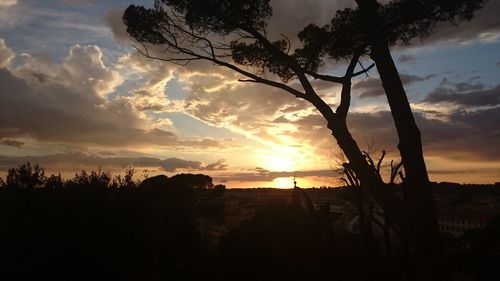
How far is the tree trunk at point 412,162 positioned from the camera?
698 centimetres

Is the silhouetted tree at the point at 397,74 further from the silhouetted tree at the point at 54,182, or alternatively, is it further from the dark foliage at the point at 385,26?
the silhouetted tree at the point at 54,182

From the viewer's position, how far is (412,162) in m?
7.29

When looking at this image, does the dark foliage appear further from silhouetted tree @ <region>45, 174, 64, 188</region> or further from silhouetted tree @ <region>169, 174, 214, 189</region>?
silhouetted tree @ <region>169, 174, 214, 189</region>

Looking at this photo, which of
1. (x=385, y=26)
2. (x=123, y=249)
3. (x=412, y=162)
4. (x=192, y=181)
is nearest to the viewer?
(x=412, y=162)

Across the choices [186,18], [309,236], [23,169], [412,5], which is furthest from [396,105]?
[309,236]

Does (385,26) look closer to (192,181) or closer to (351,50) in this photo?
(351,50)

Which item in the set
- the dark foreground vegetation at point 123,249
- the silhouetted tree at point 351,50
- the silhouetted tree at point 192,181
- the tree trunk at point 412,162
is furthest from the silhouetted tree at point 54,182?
the silhouetted tree at point 192,181

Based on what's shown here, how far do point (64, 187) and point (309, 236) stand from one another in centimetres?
1134

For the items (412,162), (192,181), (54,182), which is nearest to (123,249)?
(54,182)

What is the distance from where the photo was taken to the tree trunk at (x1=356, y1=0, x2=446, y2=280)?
6.98 m

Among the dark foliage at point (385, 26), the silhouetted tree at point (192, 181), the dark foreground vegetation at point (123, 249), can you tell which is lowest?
the dark foreground vegetation at point (123, 249)

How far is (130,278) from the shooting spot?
11625 mm

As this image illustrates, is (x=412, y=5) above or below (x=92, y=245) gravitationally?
above

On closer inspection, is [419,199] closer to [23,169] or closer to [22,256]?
[22,256]
